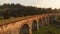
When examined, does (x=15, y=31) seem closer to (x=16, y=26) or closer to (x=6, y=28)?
(x=16, y=26)

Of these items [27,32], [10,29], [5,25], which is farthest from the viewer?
[27,32]

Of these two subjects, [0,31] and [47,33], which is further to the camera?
[47,33]

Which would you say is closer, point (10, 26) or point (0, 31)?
point (0, 31)

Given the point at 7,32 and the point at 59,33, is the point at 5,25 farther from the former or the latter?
the point at 59,33

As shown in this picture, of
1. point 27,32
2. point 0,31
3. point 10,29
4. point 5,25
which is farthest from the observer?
point 27,32

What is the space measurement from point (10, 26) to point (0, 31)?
3.23 meters

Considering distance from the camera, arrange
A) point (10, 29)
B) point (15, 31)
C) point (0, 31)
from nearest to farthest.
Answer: point (0, 31) < point (10, 29) < point (15, 31)

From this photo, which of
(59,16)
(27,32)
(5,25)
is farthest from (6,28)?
(59,16)

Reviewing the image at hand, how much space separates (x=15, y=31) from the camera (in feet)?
69.5

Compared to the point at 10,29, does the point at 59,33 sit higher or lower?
lower

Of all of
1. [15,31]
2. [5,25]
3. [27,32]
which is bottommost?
[27,32]

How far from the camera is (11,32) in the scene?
19422mm

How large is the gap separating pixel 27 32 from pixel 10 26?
13622 mm

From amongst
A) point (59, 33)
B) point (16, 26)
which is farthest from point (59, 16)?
point (16, 26)
